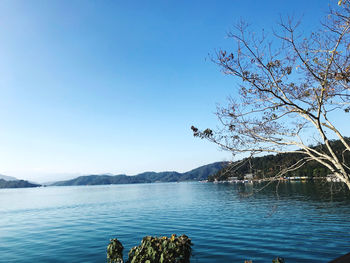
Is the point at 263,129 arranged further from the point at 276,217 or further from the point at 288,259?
the point at 276,217

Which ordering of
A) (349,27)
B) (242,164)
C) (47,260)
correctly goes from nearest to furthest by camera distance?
(349,27), (242,164), (47,260)

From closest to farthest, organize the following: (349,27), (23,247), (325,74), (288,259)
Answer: (349,27), (325,74), (288,259), (23,247)

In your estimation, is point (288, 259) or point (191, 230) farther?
point (191, 230)

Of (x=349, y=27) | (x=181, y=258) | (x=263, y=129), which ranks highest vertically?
(x=349, y=27)

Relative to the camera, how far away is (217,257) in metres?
15.4

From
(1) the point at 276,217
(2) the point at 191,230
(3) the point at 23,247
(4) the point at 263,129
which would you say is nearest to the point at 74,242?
(3) the point at 23,247

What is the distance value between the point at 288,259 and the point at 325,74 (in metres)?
12.2

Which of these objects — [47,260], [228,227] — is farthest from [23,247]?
[228,227]

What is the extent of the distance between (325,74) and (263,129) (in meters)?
3.35

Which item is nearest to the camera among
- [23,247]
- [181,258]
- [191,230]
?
[181,258]

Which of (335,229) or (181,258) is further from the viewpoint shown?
(335,229)

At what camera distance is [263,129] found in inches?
405

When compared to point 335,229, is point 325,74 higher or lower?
higher

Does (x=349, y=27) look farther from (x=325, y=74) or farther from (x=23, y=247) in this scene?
(x=23, y=247)
